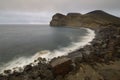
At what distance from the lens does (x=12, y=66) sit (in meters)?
21.0

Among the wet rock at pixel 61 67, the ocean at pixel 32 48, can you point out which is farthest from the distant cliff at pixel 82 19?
the wet rock at pixel 61 67

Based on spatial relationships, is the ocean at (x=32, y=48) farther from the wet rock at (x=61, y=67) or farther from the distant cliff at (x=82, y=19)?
the distant cliff at (x=82, y=19)

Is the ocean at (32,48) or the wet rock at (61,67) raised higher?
→ the wet rock at (61,67)

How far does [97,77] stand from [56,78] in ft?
12.3

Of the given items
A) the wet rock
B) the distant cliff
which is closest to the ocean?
the wet rock

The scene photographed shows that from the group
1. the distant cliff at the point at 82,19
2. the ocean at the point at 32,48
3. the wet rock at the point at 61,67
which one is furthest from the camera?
the distant cliff at the point at 82,19

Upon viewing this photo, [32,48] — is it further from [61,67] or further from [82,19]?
[82,19]

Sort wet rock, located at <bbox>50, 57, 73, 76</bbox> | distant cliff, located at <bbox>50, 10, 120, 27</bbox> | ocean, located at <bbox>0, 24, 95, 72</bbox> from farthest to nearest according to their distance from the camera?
distant cliff, located at <bbox>50, 10, 120, 27</bbox> < ocean, located at <bbox>0, 24, 95, 72</bbox> < wet rock, located at <bbox>50, 57, 73, 76</bbox>

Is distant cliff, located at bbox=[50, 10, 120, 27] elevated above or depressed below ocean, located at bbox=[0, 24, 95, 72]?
above

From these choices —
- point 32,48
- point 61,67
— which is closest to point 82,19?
point 32,48

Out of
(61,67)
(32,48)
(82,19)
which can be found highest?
(82,19)

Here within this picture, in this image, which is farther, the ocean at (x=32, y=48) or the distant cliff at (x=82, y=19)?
the distant cliff at (x=82, y=19)

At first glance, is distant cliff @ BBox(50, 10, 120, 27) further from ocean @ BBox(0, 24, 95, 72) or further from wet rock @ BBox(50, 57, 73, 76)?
wet rock @ BBox(50, 57, 73, 76)

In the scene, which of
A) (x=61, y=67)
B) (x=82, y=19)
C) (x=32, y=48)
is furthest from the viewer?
(x=82, y=19)
